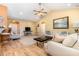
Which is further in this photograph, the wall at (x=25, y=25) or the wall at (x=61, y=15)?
the wall at (x=25, y=25)

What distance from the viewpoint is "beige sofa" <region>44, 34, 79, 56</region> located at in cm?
247

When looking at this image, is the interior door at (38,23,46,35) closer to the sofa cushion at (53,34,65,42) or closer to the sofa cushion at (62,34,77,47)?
the sofa cushion at (53,34,65,42)

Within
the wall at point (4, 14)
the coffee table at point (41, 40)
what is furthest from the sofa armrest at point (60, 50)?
the wall at point (4, 14)

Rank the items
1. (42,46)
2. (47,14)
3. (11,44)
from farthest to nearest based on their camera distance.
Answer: (42,46) < (11,44) < (47,14)

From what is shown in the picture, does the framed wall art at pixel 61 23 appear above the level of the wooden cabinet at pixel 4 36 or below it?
above

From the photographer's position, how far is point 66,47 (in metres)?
2.79

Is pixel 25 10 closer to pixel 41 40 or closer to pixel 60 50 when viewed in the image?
pixel 41 40

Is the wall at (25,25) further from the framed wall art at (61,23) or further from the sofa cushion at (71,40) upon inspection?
the sofa cushion at (71,40)

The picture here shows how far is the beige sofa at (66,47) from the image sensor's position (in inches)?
97.4

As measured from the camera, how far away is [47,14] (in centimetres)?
301

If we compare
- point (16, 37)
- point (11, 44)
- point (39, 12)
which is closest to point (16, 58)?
point (16, 37)

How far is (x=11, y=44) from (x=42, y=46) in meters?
0.87

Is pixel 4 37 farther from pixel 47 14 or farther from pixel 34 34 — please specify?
pixel 47 14

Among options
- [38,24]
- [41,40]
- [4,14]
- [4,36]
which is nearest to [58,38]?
[41,40]
